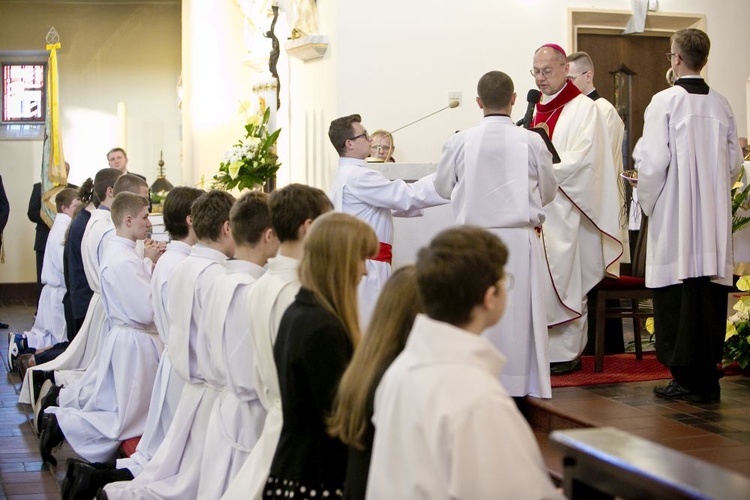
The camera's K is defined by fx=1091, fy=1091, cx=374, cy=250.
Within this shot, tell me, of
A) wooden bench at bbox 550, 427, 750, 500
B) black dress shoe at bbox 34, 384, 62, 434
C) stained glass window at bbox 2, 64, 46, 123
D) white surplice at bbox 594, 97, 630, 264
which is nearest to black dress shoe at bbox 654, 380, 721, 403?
white surplice at bbox 594, 97, 630, 264

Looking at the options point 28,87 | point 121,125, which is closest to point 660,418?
point 121,125

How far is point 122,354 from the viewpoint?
20.9ft

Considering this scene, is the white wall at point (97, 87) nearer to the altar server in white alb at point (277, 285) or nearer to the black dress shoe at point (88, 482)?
the black dress shoe at point (88, 482)

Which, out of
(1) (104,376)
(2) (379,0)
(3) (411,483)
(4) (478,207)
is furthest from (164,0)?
(3) (411,483)

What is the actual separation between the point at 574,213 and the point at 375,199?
1150 millimetres

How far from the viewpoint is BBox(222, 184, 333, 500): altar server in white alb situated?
349 centimetres

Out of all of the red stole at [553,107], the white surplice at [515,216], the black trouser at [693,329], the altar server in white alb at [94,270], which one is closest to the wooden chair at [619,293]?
the black trouser at [693,329]

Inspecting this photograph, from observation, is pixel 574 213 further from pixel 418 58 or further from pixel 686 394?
pixel 418 58

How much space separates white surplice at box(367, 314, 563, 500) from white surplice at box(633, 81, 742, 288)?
3.32 m

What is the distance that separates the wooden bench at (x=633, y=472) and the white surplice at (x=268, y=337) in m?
1.40

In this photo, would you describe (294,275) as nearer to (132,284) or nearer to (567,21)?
(132,284)

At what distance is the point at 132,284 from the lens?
622 cm

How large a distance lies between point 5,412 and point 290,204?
5.26 m

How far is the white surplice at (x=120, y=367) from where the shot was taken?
6.23 metres
